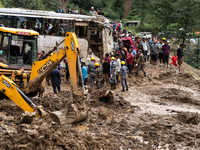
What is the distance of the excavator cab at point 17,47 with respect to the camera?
9273 millimetres

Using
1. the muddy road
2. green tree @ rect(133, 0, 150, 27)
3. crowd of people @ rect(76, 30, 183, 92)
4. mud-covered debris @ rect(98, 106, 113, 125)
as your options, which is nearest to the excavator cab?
the muddy road

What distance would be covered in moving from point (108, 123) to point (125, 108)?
2307 mm

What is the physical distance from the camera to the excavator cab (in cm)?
927

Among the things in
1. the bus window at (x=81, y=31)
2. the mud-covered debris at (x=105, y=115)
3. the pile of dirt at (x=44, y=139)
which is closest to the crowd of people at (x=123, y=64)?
the bus window at (x=81, y=31)

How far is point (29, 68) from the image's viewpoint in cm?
967

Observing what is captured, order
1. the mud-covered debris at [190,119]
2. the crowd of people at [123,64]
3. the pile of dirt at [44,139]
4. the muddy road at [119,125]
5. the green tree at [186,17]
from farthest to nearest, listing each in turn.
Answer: the green tree at [186,17] → the crowd of people at [123,64] → the mud-covered debris at [190,119] → the muddy road at [119,125] → the pile of dirt at [44,139]

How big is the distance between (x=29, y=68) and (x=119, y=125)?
3.93 metres

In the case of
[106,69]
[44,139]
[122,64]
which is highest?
[122,64]

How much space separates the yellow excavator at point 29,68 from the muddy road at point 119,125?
489mm

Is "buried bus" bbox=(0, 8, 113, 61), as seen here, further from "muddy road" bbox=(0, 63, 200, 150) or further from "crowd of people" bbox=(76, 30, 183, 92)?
"muddy road" bbox=(0, 63, 200, 150)

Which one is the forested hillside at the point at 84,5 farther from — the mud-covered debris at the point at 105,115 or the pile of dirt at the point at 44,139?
the pile of dirt at the point at 44,139

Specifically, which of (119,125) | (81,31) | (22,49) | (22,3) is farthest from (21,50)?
(22,3)

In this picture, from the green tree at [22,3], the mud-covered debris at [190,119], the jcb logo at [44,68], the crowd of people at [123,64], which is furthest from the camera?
the green tree at [22,3]

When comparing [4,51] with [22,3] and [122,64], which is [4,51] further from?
[22,3]
